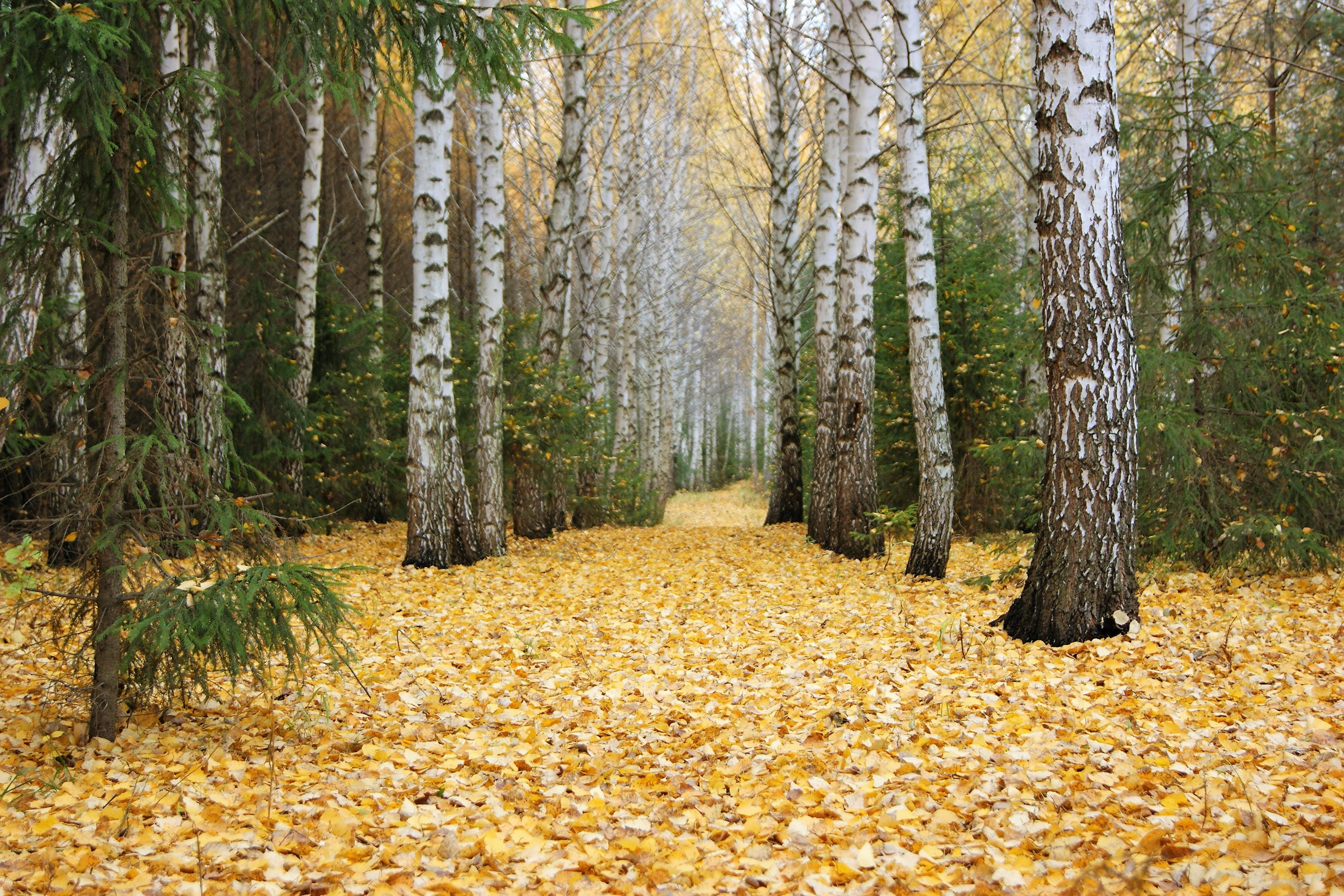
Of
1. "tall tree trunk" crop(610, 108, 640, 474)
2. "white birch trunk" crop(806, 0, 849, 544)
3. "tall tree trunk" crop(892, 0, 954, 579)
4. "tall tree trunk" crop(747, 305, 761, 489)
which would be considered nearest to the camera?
"tall tree trunk" crop(892, 0, 954, 579)

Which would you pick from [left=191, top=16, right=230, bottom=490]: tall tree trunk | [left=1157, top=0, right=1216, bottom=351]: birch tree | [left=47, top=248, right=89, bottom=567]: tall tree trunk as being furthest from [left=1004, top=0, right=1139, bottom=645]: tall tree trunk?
[left=191, top=16, right=230, bottom=490]: tall tree trunk

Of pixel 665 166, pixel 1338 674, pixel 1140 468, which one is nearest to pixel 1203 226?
pixel 1140 468

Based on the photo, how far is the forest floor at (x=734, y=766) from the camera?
2617mm

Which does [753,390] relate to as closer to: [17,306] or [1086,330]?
[1086,330]

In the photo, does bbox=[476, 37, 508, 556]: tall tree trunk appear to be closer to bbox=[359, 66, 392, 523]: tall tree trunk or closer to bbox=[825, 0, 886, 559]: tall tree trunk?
bbox=[359, 66, 392, 523]: tall tree trunk

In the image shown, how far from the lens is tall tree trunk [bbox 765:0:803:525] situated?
11.9 metres

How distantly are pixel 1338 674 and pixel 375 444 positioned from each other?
31.4ft

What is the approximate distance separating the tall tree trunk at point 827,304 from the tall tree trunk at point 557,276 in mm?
3095

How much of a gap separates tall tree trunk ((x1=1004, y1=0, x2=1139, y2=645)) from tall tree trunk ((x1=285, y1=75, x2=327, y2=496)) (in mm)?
8271

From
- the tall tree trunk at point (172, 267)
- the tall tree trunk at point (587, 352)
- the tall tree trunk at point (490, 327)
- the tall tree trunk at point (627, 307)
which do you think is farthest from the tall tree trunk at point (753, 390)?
the tall tree trunk at point (172, 267)

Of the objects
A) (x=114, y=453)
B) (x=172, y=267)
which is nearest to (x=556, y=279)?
(x=172, y=267)

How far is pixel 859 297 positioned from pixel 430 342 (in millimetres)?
4235

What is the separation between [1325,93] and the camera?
11703mm

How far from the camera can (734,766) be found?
3.58 meters
